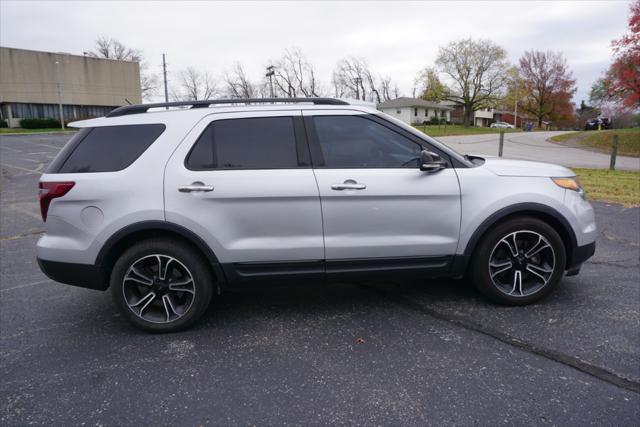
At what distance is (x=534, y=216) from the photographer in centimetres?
370

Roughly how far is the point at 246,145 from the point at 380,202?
1166 mm

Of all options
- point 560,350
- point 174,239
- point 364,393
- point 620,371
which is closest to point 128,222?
point 174,239

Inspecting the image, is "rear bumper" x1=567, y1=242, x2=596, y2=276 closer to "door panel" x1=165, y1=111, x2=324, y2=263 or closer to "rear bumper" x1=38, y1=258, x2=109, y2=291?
"door panel" x1=165, y1=111, x2=324, y2=263

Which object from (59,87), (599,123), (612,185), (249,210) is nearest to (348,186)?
(249,210)

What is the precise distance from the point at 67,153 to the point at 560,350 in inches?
157

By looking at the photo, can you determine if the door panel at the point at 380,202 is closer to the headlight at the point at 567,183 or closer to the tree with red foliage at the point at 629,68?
the headlight at the point at 567,183

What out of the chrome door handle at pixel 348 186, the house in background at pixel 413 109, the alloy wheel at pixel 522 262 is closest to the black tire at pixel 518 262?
the alloy wheel at pixel 522 262

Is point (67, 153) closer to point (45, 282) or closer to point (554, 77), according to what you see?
point (45, 282)

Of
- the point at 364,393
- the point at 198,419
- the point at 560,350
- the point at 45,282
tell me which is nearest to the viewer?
the point at 198,419

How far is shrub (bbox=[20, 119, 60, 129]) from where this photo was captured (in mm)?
48594

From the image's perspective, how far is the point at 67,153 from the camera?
341cm

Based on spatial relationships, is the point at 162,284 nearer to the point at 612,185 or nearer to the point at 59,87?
the point at 612,185

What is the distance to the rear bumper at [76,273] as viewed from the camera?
335 centimetres

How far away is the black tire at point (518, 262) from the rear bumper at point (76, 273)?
3080mm
